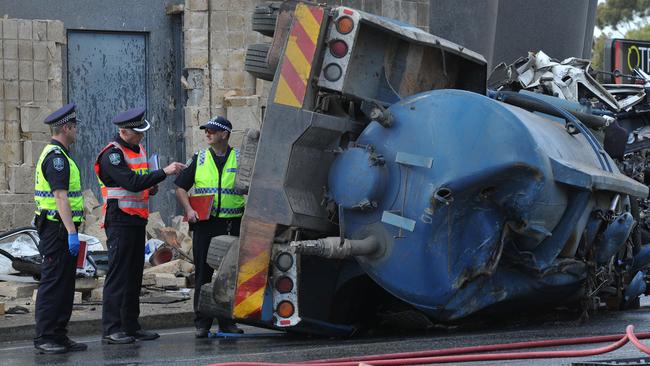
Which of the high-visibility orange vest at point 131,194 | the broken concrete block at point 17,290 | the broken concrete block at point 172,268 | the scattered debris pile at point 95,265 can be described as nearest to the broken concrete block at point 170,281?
the scattered debris pile at point 95,265

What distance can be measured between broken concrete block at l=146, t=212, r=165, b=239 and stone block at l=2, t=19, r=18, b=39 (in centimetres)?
241

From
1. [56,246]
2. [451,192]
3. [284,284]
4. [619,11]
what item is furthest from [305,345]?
[619,11]

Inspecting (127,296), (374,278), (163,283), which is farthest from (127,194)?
(163,283)

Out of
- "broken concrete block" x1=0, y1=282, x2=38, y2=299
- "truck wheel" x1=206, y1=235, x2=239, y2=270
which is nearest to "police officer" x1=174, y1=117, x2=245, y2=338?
"truck wheel" x1=206, y1=235, x2=239, y2=270

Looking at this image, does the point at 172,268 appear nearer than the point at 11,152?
Yes

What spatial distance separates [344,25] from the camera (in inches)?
346

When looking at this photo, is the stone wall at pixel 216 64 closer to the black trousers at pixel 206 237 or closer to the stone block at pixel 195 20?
the stone block at pixel 195 20

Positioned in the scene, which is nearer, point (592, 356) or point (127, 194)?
point (592, 356)

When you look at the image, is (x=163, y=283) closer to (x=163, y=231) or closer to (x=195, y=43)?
(x=163, y=231)

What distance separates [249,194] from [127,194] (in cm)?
154

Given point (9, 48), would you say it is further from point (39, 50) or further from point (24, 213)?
point (24, 213)

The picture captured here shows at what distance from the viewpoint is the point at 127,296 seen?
33.5ft

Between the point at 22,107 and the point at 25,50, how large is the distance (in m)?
0.58

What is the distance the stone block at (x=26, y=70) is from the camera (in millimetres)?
14820
